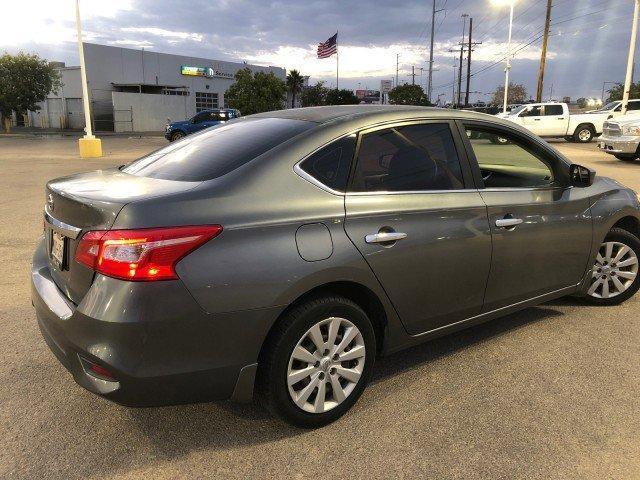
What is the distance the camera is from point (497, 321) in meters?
4.37

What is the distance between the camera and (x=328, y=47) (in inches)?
2124

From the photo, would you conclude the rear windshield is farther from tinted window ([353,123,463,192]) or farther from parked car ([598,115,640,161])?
parked car ([598,115,640,161])

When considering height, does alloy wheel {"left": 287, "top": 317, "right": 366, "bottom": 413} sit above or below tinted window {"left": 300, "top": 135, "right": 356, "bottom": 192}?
below

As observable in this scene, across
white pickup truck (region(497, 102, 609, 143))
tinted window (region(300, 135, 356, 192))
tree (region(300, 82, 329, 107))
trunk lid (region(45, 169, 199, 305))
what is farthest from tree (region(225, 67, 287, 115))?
tinted window (region(300, 135, 356, 192))

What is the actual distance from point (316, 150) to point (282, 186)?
325 millimetres

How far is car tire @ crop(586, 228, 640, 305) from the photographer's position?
14.7 feet

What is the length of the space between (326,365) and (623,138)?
16760 millimetres

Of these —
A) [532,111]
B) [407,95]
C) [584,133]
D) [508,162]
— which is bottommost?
[584,133]

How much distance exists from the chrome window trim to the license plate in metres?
0.04

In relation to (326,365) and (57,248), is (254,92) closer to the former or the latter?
(57,248)

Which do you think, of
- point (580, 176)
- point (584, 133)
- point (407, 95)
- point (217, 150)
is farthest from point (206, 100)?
point (217, 150)

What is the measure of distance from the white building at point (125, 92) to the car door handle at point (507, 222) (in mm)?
46786

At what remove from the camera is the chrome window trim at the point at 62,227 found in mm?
Result: 2574

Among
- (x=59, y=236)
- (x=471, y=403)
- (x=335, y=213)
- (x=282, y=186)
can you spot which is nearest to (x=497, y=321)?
(x=471, y=403)
